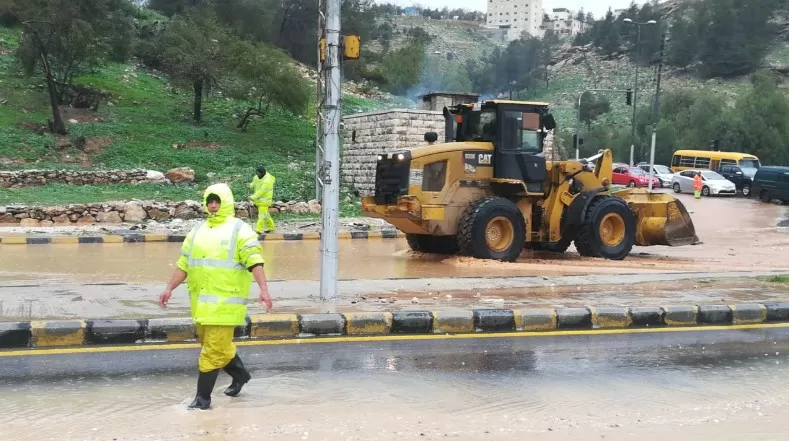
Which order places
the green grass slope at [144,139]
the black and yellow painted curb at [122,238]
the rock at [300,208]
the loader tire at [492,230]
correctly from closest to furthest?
the loader tire at [492,230], the black and yellow painted curb at [122,238], the rock at [300,208], the green grass slope at [144,139]

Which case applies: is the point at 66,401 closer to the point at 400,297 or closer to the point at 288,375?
the point at 288,375

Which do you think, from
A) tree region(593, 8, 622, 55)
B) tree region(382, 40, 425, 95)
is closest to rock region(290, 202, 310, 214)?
tree region(382, 40, 425, 95)

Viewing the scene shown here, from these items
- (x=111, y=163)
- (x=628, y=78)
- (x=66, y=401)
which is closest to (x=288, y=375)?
(x=66, y=401)

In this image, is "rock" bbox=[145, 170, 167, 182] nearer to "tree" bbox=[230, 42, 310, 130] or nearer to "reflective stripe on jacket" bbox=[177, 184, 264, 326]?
"tree" bbox=[230, 42, 310, 130]

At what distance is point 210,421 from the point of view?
526cm

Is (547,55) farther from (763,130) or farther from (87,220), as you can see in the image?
(87,220)

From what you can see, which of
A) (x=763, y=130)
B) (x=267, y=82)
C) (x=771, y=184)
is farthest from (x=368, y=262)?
(x=763, y=130)

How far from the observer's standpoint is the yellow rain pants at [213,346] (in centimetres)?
545

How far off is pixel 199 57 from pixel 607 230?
25.3m

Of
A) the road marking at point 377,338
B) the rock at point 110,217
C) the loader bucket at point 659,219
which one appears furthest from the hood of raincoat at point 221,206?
the rock at point 110,217

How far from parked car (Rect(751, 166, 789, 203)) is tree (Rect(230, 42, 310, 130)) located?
21298 millimetres

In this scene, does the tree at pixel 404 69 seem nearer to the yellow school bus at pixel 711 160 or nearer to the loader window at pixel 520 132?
the yellow school bus at pixel 711 160

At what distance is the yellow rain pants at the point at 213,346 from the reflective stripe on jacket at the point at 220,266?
75 millimetres

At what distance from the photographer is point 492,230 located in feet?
47.2
